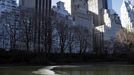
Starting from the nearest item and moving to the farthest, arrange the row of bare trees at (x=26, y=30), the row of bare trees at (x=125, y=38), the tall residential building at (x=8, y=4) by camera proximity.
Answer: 1. the row of bare trees at (x=26, y=30)
2. the row of bare trees at (x=125, y=38)
3. the tall residential building at (x=8, y=4)

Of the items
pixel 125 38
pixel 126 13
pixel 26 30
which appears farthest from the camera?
pixel 126 13

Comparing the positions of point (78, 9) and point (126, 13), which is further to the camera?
point (126, 13)

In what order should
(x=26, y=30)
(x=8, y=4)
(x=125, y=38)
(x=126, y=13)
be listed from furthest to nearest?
(x=126, y=13), (x=8, y=4), (x=125, y=38), (x=26, y=30)

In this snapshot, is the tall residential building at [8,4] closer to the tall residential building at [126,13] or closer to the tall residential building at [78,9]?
the tall residential building at [78,9]

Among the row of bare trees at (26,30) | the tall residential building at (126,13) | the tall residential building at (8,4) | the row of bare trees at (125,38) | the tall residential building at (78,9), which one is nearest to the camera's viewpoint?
the row of bare trees at (26,30)

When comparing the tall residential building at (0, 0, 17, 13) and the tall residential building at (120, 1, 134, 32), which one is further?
the tall residential building at (120, 1, 134, 32)

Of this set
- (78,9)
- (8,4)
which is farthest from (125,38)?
(78,9)

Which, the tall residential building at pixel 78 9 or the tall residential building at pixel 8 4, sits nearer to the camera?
the tall residential building at pixel 8 4

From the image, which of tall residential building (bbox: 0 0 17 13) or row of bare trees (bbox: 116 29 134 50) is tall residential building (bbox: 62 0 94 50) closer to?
tall residential building (bbox: 0 0 17 13)

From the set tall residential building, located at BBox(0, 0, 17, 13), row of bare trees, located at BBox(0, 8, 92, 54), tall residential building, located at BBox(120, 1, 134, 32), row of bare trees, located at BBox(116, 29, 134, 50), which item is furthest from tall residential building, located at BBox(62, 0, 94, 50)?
row of bare trees, located at BBox(0, 8, 92, 54)

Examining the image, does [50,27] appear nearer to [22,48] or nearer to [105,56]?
[22,48]

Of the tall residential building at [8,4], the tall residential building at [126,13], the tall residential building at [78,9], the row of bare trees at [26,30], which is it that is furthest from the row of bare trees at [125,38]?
the tall residential building at [8,4]

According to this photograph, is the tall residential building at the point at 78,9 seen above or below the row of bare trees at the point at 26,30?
above

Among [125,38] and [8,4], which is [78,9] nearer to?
[8,4]
